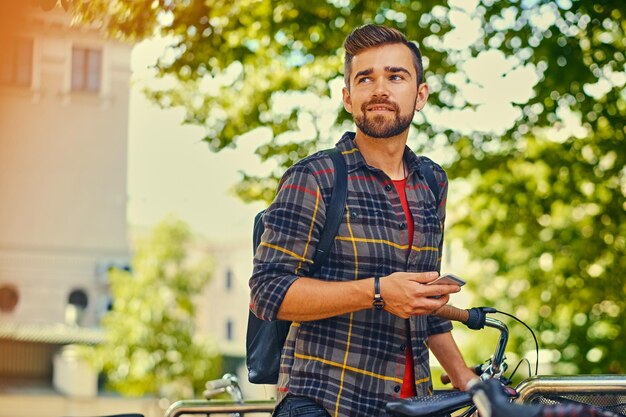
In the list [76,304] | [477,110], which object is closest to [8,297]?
[76,304]

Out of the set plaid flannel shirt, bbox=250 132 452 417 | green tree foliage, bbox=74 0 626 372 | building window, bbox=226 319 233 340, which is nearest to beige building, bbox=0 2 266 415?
building window, bbox=226 319 233 340

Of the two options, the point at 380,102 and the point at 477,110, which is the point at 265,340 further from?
the point at 477,110

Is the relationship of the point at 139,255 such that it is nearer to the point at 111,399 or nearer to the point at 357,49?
the point at 111,399

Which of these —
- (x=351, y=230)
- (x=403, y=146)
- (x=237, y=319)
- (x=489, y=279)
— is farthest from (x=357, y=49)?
(x=237, y=319)

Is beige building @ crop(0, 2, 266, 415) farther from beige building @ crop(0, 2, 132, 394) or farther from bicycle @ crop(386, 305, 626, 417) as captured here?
bicycle @ crop(386, 305, 626, 417)

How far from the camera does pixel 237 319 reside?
7175 cm

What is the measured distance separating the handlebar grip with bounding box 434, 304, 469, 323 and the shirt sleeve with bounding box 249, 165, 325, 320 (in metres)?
0.36

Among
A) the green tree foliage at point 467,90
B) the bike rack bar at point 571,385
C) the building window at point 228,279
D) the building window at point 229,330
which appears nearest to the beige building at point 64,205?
the building window at point 228,279

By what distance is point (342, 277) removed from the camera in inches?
107

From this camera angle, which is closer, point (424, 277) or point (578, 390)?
point (424, 277)

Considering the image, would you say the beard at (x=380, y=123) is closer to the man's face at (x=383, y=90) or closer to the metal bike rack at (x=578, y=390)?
the man's face at (x=383, y=90)

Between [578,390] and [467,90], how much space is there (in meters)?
6.21

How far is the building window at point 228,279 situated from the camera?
71250 mm

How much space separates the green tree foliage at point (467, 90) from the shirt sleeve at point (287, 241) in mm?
5154
